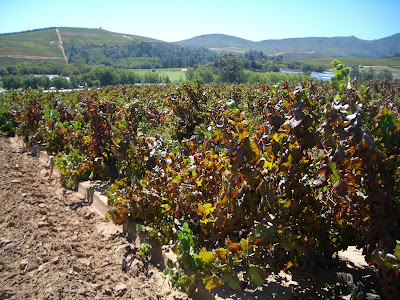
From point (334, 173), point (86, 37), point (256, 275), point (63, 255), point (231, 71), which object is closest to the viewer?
point (334, 173)

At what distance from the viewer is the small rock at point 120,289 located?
120 inches

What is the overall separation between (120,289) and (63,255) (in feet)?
2.81

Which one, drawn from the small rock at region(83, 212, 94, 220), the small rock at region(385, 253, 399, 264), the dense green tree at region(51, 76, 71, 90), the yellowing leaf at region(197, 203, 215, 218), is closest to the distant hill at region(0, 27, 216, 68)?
the dense green tree at region(51, 76, 71, 90)

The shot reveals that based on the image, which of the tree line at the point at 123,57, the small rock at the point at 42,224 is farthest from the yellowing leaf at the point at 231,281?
the tree line at the point at 123,57

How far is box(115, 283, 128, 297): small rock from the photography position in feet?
10.0

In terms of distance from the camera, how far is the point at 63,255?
3496mm

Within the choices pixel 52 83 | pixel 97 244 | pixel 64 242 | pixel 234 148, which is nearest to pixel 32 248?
pixel 64 242

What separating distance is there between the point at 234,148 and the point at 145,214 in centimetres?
177

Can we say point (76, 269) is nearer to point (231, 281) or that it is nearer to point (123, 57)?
point (231, 281)

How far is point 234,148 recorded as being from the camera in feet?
8.32

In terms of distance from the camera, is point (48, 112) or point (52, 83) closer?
point (48, 112)

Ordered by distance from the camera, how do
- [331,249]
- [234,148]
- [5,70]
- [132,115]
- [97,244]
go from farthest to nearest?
1. [5,70]
2. [132,115]
3. [97,244]
4. [331,249]
5. [234,148]

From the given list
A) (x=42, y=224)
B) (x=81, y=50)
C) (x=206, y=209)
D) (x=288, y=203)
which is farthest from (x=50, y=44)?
(x=288, y=203)

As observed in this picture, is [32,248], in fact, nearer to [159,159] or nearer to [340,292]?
[159,159]
